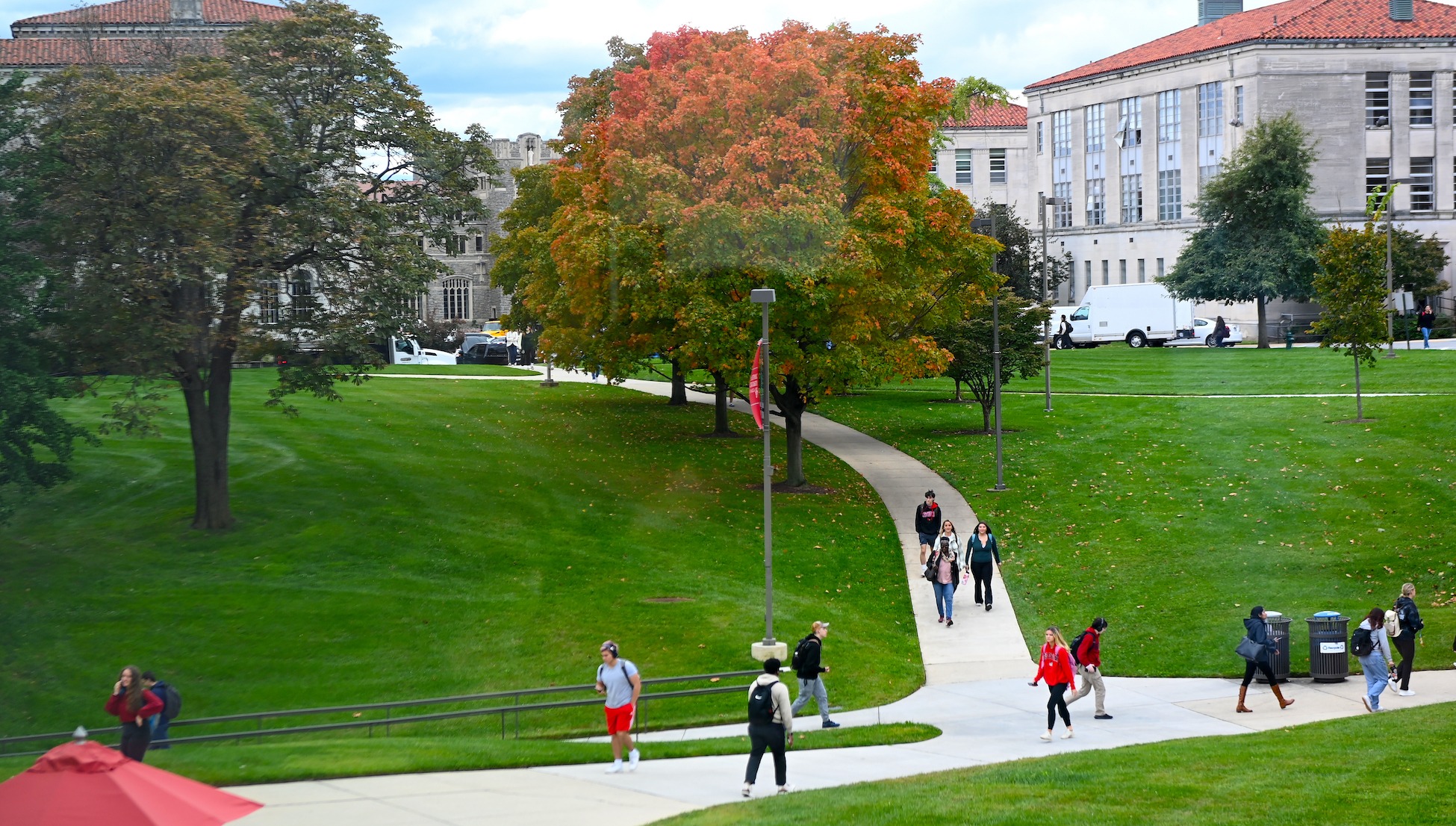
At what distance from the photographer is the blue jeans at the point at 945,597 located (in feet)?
81.1

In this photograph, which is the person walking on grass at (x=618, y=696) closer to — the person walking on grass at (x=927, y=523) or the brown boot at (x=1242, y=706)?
the brown boot at (x=1242, y=706)

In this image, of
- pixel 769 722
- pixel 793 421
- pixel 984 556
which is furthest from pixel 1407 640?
pixel 793 421

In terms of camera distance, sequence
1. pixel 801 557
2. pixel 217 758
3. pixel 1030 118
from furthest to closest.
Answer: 1. pixel 1030 118
2. pixel 801 557
3. pixel 217 758

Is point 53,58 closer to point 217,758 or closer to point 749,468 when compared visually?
point 749,468

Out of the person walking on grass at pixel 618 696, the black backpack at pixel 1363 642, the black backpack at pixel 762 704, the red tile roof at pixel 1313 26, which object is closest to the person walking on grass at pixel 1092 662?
the black backpack at pixel 1363 642

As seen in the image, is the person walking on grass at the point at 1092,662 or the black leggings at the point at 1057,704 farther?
the person walking on grass at the point at 1092,662

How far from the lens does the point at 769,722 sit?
1405cm

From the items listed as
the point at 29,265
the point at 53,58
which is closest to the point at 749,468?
the point at 29,265

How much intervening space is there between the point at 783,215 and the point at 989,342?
44.2ft

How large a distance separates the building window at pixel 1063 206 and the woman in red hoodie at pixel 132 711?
263ft

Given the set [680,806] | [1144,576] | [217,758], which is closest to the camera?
[680,806]

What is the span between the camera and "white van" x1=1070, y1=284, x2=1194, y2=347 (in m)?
68.1

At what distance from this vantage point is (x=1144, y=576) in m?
26.5

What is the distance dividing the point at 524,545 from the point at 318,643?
20.6ft
